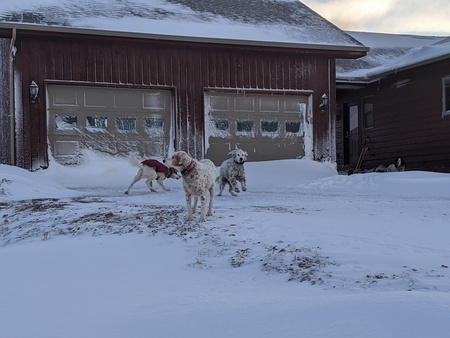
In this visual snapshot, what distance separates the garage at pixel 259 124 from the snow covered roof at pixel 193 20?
157cm

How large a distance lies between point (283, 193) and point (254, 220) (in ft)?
15.4

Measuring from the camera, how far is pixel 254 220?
253 inches

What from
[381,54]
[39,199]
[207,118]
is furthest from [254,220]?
[381,54]

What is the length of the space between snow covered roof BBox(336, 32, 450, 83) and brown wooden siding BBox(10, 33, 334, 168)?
256 cm

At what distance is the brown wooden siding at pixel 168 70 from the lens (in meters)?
13.5

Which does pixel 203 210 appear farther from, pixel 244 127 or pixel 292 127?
pixel 292 127

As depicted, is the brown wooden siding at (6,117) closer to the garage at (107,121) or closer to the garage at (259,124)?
the garage at (107,121)

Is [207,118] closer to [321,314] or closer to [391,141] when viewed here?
[391,141]

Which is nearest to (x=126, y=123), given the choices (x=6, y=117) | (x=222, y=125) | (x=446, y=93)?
(x=222, y=125)

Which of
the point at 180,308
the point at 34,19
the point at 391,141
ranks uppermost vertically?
the point at 34,19

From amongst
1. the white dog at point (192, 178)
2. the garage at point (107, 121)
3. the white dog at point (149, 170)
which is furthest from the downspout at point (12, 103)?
the white dog at point (192, 178)

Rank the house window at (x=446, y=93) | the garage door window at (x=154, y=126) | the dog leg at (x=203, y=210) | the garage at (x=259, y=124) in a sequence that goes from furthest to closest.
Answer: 1. the house window at (x=446, y=93)
2. the garage at (x=259, y=124)
3. the garage door window at (x=154, y=126)
4. the dog leg at (x=203, y=210)

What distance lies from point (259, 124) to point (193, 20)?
3.56 m

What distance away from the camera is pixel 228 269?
14.3 ft
